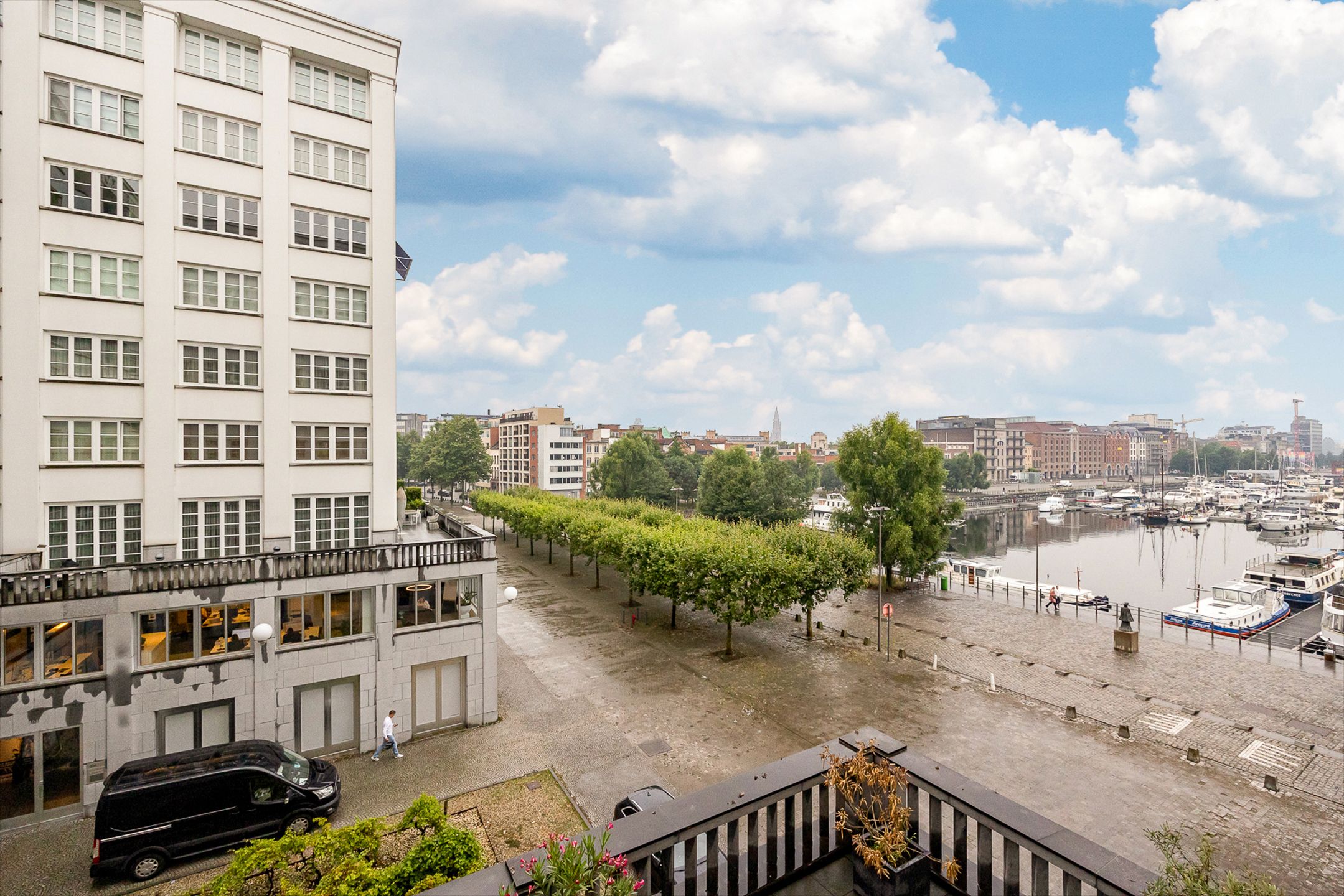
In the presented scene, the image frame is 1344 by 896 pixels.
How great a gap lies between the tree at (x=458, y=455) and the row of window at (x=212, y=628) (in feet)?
283

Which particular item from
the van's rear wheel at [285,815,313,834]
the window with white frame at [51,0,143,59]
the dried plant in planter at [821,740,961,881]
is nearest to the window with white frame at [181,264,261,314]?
the window with white frame at [51,0,143,59]

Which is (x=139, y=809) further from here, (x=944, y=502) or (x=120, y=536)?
(x=944, y=502)

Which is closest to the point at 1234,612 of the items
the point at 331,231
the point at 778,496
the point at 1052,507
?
the point at 778,496

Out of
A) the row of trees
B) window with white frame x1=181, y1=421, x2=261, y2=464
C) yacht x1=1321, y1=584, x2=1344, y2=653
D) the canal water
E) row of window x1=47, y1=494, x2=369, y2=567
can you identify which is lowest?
the canal water

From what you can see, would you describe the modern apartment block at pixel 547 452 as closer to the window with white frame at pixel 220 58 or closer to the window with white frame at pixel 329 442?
the window with white frame at pixel 329 442

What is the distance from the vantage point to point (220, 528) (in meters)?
21.6

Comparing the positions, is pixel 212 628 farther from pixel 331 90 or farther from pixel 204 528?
pixel 331 90

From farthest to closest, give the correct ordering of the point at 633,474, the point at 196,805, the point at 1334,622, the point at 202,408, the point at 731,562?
the point at 633,474 → the point at 1334,622 → the point at 731,562 → the point at 202,408 → the point at 196,805

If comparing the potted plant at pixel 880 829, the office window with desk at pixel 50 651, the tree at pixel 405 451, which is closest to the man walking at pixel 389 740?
the office window with desk at pixel 50 651

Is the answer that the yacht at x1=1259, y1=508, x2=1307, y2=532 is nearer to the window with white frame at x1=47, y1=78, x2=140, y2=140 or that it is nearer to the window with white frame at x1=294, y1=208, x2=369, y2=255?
the window with white frame at x1=294, y1=208, x2=369, y2=255

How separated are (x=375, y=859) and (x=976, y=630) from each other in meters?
32.1

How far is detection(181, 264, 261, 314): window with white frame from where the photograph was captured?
20.9m

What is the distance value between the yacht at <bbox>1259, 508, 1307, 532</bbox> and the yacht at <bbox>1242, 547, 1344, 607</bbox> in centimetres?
3389

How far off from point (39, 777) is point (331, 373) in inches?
541
